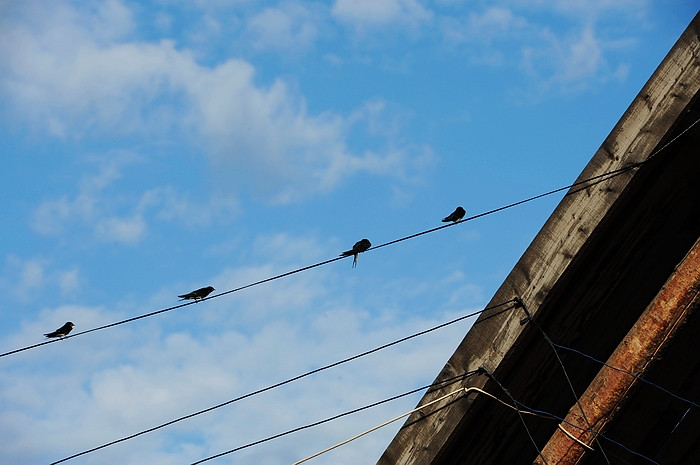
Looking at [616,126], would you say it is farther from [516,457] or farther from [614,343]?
[516,457]

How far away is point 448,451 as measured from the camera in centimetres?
507

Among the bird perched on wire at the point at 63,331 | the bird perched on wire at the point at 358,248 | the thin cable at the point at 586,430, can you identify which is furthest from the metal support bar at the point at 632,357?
the bird perched on wire at the point at 63,331

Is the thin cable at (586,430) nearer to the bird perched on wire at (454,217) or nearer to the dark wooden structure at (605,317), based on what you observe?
the dark wooden structure at (605,317)

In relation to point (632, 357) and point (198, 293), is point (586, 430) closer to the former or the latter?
point (632, 357)

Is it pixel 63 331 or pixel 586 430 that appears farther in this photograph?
pixel 63 331

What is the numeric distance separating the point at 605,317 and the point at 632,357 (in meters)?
0.69

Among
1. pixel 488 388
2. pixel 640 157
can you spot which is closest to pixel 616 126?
pixel 640 157

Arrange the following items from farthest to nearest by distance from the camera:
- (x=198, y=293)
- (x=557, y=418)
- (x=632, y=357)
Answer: (x=198, y=293)
(x=557, y=418)
(x=632, y=357)

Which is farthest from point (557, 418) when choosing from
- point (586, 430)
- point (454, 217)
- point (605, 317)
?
point (454, 217)

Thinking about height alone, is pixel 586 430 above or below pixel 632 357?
below

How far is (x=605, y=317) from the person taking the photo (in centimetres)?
516

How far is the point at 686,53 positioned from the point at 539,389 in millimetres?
2319

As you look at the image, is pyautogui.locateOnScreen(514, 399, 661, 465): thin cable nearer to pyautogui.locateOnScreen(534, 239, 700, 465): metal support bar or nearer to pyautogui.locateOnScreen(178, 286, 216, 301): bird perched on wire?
pyautogui.locateOnScreen(534, 239, 700, 465): metal support bar

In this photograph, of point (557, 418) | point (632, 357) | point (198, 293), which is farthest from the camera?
point (198, 293)
